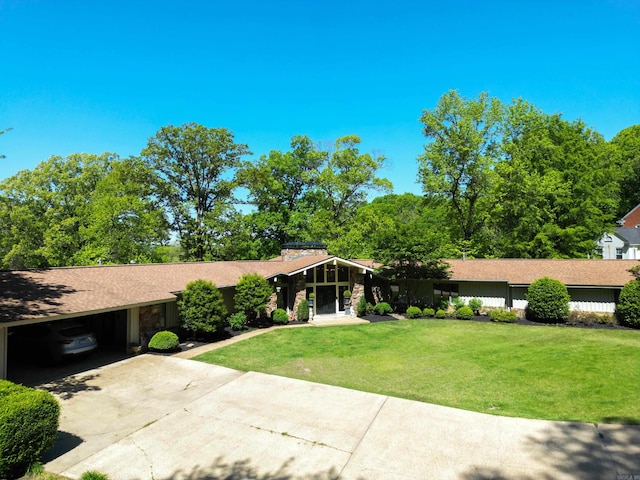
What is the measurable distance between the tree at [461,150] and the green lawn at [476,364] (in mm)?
15412

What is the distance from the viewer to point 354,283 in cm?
2280

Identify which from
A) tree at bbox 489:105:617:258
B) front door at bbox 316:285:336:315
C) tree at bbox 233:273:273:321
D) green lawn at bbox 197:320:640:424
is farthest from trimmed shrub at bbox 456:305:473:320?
tree at bbox 489:105:617:258

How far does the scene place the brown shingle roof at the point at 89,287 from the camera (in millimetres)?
10484

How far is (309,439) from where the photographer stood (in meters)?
7.05

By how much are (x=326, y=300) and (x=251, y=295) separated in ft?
17.7

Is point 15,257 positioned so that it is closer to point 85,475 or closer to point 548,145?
point 85,475

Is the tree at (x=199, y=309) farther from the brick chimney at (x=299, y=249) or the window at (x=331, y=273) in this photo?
the brick chimney at (x=299, y=249)

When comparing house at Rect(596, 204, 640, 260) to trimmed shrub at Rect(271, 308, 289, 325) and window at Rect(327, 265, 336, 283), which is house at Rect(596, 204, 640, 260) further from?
trimmed shrub at Rect(271, 308, 289, 325)

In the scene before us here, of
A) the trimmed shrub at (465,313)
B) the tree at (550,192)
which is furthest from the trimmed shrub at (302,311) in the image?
the tree at (550,192)

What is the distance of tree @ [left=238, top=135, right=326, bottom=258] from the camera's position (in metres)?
35.5

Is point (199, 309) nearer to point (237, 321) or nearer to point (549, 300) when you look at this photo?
point (237, 321)

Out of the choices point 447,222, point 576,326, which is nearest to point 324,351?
point 576,326

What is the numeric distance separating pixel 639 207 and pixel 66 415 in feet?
189

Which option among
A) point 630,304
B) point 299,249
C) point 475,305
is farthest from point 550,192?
point 299,249
